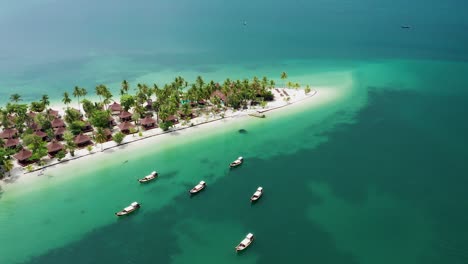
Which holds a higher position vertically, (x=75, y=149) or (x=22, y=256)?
(x=75, y=149)

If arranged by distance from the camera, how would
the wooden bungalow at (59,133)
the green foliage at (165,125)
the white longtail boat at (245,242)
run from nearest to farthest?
the white longtail boat at (245,242) → the wooden bungalow at (59,133) → the green foliage at (165,125)

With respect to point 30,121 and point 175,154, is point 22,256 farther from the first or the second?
point 30,121

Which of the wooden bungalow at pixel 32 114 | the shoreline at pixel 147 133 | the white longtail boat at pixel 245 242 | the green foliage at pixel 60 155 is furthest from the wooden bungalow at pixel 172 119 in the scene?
the white longtail boat at pixel 245 242

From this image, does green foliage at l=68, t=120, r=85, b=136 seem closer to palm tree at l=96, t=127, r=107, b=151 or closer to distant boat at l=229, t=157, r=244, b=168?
palm tree at l=96, t=127, r=107, b=151

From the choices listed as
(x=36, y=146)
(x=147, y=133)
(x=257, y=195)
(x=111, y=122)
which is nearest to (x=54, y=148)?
(x=36, y=146)

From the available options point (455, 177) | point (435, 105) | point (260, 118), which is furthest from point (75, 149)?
point (435, 105)

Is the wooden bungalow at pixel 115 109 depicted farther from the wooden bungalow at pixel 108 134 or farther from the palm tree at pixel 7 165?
the palm tree at pixel 7 165

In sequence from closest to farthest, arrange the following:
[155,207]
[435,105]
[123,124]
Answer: [155,207] < [123,124] < [435,105]
